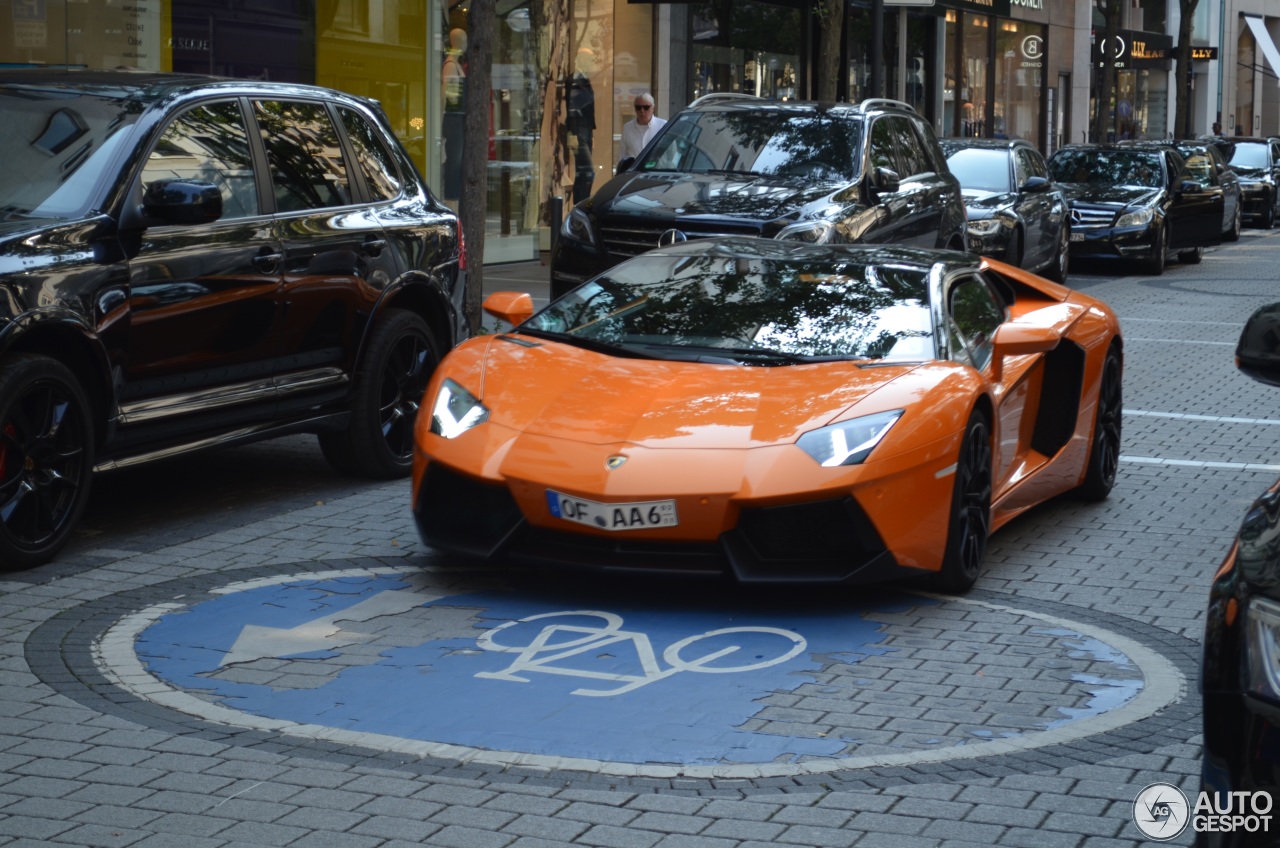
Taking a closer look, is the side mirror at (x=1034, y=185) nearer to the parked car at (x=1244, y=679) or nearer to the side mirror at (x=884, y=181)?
the side mirror at (x=884, y=181)

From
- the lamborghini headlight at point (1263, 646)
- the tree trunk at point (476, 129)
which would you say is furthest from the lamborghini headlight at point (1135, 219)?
the lamborghini headlight at point (1263, 646)

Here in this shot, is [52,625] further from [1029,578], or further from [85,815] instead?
[1029,578]

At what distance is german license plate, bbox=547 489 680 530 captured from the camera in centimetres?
649

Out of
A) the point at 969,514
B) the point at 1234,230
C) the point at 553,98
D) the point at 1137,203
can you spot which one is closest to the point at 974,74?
the point at 1234,230

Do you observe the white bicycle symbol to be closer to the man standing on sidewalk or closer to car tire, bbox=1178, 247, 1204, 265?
the man standing on sidewalk

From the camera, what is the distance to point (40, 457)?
7312 millimetres

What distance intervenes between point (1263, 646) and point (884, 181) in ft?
39.1

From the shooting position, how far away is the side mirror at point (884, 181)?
14906 mm

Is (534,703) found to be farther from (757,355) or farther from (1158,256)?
(1158,256)

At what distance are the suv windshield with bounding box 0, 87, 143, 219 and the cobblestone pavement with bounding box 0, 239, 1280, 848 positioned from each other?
4.74 feet

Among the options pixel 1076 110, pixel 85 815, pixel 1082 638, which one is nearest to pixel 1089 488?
pixel 1082 638

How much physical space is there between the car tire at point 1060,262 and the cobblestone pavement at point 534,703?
1373 cm

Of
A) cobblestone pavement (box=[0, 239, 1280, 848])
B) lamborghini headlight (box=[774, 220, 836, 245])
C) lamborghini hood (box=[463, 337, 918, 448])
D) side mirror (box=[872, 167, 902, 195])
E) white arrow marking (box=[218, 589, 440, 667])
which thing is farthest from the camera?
side mirror (box=[872, 167, 902, 195])

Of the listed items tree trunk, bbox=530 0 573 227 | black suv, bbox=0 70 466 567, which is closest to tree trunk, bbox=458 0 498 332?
black suv, bbox=0 70 466 567
